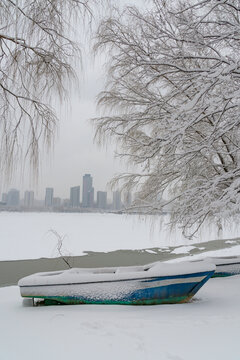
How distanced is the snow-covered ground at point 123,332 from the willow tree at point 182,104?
1.11 meters

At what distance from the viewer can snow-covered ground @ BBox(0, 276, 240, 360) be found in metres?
2.33

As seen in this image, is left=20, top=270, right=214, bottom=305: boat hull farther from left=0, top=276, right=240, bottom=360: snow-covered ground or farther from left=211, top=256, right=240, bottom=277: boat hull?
left=211, top=256, right=240, bottom=277: boat hull

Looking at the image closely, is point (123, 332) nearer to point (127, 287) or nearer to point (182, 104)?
point (127, 287)

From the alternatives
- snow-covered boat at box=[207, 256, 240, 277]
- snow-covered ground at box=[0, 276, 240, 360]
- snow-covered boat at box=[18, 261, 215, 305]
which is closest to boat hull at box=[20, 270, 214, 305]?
snow-covered boat at box=[18, 261, 215, 305]

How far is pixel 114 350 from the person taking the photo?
2.37 meters

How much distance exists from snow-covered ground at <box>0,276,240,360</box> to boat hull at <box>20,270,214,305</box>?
116 mm

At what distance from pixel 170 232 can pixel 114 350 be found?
297 centimetres

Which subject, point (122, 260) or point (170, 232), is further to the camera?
point (122, 260)

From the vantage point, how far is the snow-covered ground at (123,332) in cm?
233

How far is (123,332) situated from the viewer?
271 cm

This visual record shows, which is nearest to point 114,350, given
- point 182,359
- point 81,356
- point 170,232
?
point 81,356

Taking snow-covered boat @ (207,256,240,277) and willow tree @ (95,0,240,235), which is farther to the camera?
snow-covered boat @ (207,256,240,277)

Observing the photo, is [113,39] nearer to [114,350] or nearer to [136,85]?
[136,85]

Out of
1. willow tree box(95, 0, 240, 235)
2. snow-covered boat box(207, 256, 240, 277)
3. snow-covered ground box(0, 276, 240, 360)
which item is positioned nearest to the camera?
snow-covered ground box(0, 276, 240, 360)
